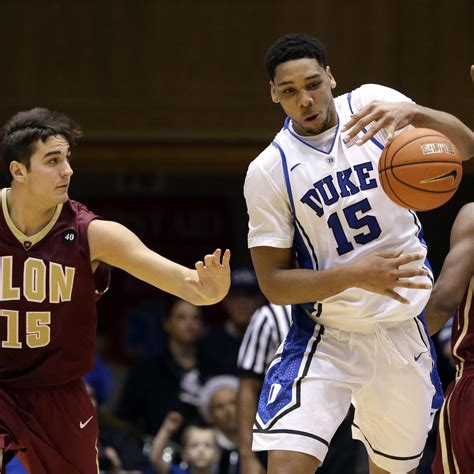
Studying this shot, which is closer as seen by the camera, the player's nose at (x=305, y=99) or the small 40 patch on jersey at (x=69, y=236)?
the player's nose at (x=305, y=99)

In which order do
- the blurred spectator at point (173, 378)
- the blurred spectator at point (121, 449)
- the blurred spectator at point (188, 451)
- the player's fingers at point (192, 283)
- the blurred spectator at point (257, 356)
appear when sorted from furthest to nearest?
1. the blurred spectator at point (173, 378)
2. the blurred spectator at point (188, 451)
3. the blurred spectator at point (121, 449)
4. the blurred spectator at point (257, 356)
5. the player's fingers at point (192, 283)

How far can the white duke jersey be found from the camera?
230 inches

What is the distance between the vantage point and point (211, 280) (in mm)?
5547

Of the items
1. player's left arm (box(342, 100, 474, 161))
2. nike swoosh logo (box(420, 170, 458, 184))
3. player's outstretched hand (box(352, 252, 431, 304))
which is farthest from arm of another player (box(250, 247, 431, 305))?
player's left arm (box(342, 100, 474, 161))

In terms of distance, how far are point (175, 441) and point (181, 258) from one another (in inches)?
120

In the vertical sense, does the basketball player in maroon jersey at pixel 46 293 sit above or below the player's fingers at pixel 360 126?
below

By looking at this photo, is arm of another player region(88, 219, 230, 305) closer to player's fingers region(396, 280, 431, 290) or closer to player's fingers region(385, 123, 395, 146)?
player's fingers region(396, 280, 431, 290)

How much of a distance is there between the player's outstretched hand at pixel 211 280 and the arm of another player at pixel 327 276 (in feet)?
1.20

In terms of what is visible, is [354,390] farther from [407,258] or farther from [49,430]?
[49,430]

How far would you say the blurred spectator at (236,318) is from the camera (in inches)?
406

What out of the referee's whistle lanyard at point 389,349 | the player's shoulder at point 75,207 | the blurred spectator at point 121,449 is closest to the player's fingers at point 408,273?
the referee's whistle lanyard at point 389,349

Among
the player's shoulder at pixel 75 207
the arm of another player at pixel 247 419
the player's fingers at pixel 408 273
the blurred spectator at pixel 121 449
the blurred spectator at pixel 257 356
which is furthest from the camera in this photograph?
the blurred spectator at pixel 121 449

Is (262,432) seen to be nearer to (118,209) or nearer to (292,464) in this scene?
(292,464)

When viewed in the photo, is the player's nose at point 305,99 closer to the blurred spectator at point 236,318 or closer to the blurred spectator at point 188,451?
the blurred spectator at point 188,451
